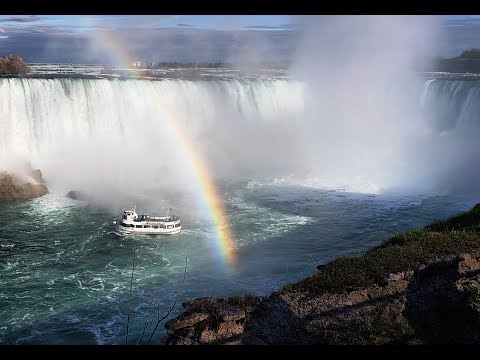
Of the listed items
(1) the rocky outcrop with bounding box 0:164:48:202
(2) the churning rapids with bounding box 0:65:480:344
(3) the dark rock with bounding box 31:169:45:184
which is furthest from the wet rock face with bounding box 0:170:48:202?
(3) the dark rock with bounding box 31:169:45:184

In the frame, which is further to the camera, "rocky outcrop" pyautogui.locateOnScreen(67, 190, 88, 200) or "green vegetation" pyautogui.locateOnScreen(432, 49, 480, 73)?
"green vegetation" pyautogui.locateOnScreen(432, 49, 480, 73)

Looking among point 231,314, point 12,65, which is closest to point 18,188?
point 12,65

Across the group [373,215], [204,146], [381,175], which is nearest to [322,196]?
[373,215]

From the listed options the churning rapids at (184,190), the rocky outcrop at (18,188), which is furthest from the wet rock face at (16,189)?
the churning rapids at (184,190)

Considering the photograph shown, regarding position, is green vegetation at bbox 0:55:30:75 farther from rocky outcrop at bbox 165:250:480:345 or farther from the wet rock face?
rocky outcrop at bbox 165:250:480:345

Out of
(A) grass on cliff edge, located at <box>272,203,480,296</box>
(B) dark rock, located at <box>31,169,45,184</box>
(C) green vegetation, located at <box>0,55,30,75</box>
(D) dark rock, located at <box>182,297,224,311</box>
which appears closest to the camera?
(D) dark rock, located at <box>182,297,224,311</box>
